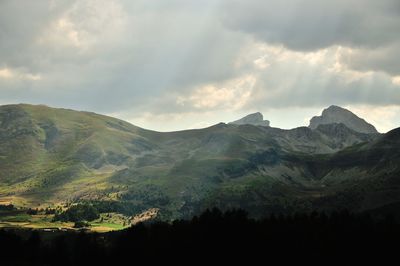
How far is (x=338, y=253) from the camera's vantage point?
152m

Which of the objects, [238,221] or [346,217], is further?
[346,217]

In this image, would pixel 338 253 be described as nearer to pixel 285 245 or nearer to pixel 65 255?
pixel 285 245

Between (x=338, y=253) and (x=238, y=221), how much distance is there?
38.2m

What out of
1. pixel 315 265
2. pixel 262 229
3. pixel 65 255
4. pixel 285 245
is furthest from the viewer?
pixel 65 255

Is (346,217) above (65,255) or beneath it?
above

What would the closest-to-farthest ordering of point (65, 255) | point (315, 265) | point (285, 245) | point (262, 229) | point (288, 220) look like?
point (315, 265) < point (285, 245) < point (262, 229) < point (288, 220) < point (65, 255)

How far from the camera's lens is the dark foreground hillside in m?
153

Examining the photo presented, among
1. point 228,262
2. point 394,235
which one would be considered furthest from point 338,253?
point 228,262

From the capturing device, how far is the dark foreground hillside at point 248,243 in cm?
15338

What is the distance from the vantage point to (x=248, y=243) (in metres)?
160

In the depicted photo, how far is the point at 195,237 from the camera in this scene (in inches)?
6678

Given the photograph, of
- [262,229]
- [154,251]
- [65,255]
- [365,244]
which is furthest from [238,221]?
[65,255]

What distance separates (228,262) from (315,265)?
92.3ft

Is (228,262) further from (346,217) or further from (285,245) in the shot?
(346,217)
